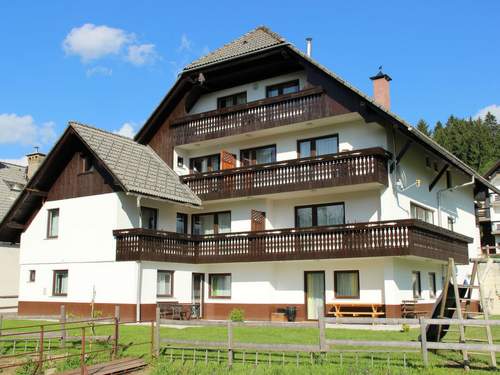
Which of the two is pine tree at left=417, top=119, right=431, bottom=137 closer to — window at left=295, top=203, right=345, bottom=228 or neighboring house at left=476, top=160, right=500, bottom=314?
neighboring house at left=476, top=160, right=500, bottom=314

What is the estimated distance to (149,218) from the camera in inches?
1027

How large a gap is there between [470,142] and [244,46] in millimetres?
62067

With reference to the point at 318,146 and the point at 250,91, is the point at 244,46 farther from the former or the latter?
the point at 318,146

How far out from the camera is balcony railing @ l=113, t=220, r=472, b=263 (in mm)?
21297

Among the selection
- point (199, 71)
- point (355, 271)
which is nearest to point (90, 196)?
point (199, 71)

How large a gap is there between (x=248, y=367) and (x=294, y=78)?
1595 centimetres

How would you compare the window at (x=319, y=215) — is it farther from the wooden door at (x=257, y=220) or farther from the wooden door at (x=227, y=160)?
the wooden door at (x=227, y=160)

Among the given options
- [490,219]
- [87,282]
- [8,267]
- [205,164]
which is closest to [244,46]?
[205,164]

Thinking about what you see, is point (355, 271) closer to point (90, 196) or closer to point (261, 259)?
point (261, 259)

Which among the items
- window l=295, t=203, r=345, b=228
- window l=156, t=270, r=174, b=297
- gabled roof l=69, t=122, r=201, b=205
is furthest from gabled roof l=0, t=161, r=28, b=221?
window l=295, t=203, r=345, b=228

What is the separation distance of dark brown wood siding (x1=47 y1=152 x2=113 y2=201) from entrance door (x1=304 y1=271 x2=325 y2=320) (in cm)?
911

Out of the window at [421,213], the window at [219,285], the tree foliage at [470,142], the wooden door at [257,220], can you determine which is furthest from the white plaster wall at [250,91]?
the tree foliage at [470,142]

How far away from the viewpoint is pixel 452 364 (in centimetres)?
1222

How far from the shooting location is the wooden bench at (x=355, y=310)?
22.1 metres
